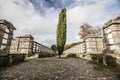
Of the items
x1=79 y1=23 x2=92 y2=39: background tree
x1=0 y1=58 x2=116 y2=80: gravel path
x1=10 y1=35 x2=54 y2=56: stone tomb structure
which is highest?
x1=79 y1=23 x2=92 y2=39: background tree

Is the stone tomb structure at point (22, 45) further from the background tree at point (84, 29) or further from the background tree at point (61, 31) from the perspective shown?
the background tree at point (84, 29)

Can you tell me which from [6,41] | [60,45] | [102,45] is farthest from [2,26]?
[102,45]

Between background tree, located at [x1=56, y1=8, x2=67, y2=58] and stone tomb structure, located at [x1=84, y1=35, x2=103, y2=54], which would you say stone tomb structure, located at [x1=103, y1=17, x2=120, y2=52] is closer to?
stone tomb structure, located at [x1=84, y1=35, x2=103, y2=54]

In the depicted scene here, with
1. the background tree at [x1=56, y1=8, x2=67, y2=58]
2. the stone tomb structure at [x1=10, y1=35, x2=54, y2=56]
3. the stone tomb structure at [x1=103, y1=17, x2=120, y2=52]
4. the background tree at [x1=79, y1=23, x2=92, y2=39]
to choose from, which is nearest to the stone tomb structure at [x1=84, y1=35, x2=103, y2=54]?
the stone tomb structure at [x1=103, y1=17, x2=120, y2=52]

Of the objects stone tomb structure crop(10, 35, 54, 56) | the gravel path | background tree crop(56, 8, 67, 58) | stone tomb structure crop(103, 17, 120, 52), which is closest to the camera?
the gravel path

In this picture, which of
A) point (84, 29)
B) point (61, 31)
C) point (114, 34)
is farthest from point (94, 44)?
point (84, 29)

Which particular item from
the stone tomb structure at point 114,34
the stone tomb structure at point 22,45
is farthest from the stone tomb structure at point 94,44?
the stone tomb structure at point 22,45


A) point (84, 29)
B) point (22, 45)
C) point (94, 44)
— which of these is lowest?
point (22, 45)

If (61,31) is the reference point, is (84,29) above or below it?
above

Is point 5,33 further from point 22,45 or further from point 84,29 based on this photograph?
point 84,29

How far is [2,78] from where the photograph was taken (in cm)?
341

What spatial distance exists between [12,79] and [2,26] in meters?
7.01

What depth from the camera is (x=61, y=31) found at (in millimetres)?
12547

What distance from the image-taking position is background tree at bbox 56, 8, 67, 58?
A: 40.4 ft
